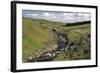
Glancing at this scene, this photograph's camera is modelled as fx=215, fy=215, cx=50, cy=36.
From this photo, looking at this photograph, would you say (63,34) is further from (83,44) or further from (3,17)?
(3,17)

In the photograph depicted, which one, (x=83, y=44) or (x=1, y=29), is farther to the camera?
(x=83, y=44)

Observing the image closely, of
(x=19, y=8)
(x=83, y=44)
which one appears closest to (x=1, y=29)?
(x=19, y=8)

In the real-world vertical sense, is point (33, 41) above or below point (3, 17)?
below

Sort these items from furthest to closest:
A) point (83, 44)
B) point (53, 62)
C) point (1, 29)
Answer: point (83, 44)
point (53, 62)
point (1, 29)

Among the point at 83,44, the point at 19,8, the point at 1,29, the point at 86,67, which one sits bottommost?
the point at 86,67

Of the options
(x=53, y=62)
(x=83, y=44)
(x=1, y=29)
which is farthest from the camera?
(x=83, y=44)

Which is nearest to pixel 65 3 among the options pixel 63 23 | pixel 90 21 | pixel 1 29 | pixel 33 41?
pixel 63 23

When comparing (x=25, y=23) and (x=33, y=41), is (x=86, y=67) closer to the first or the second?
(x=33, y=41)
